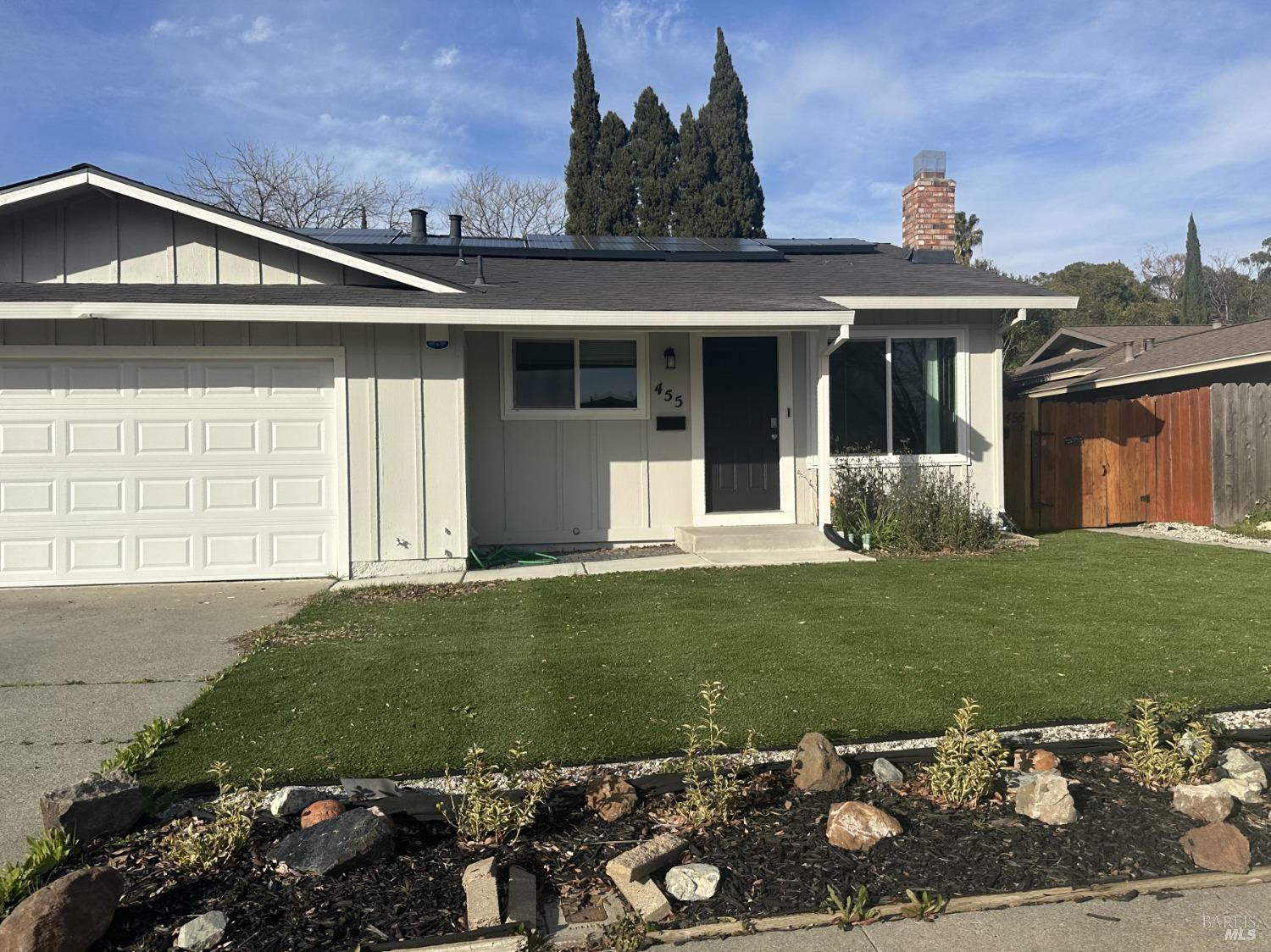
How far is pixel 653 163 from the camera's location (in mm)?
28562

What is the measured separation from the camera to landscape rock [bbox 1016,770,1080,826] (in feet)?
9.05

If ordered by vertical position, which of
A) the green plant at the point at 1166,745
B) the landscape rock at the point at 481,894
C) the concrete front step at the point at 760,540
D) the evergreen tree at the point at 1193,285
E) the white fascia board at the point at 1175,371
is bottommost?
the landscape rock at the point at 481,894

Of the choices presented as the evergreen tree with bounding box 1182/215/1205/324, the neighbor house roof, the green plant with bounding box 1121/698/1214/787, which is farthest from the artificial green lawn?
the evergreen tree with bounding box 1182/215/1205/324

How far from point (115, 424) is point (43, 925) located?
22.6ft

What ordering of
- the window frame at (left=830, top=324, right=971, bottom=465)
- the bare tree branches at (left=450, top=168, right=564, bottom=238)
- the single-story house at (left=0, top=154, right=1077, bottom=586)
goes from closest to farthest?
the single-story house at (left=0, top=154, right=1077, bottom=586) → the window frame at (left=830, top=324, right=971, bottom=465) → the bare tree branches at (left=450, top=168, right=564, bottom=238)

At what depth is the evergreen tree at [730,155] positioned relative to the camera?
28.1 metres

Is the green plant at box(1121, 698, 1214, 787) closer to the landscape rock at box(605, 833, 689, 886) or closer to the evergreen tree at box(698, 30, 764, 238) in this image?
the landscape rock at box(605, 833, 689, 886)

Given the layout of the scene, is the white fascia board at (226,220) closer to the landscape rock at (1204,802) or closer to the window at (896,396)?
the window at (896,396)

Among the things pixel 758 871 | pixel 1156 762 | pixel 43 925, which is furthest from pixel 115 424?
pixel 1156 762

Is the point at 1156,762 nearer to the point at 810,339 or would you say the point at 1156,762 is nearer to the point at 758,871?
the point at 758,871

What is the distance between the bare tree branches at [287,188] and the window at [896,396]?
824 inches

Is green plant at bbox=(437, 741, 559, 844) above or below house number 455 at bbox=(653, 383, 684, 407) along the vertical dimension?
below

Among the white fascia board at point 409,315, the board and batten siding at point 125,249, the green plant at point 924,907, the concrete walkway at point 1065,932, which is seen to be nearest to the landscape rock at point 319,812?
the concrete walkway at point 1065,932

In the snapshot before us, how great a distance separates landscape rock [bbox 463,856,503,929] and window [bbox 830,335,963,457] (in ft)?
26.5
